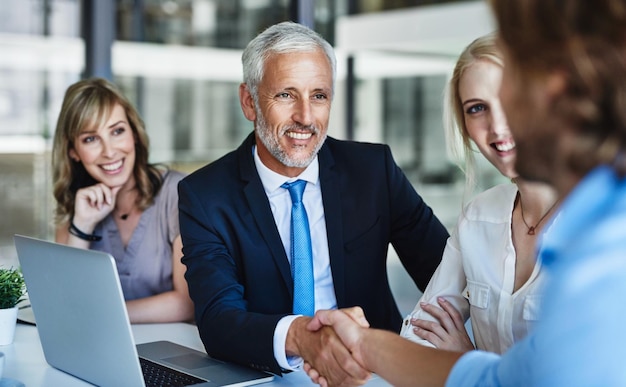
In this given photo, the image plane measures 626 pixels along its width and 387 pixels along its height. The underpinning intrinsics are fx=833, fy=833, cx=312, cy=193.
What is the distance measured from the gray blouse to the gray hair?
0.66 metres

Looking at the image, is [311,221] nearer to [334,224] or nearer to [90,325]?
[334,224]

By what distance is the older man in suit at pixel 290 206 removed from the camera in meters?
2.49

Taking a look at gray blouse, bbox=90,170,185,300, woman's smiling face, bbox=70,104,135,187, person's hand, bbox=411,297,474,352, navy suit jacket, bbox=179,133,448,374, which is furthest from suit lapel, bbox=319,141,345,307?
woman's smiling face, bbox=70,104,135,187

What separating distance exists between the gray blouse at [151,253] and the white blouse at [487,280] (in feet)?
3.68

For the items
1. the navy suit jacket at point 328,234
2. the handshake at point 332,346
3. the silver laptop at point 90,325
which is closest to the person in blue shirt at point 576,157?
the handshake at point 332,346

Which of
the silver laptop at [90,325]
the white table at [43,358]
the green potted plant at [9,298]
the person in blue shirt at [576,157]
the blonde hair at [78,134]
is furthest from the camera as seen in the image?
the blonde hair at [78,134]

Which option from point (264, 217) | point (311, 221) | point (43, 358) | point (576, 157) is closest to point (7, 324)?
point (43, 358)

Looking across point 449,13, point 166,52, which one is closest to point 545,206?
point 166,52

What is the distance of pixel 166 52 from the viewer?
571 cm

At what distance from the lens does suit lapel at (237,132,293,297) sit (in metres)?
2.49

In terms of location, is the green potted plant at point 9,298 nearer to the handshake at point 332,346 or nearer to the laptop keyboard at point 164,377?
the laptop keyboard at point 164,377

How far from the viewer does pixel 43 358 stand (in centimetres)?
223

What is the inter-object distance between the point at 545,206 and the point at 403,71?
17.8ft

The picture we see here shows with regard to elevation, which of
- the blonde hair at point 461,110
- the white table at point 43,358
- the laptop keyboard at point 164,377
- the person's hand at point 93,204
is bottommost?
the white table at point 43,358
